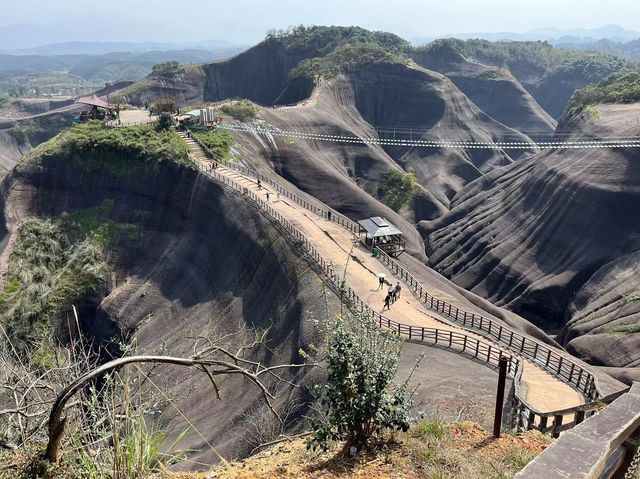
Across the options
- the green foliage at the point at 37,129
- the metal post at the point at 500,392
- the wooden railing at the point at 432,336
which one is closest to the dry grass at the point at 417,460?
the metal post at the point at 500,392

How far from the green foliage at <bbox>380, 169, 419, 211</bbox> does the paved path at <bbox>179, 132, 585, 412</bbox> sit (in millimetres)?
33448

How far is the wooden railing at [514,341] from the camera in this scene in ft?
75.3

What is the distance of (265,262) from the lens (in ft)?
131

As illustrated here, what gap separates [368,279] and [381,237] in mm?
7465

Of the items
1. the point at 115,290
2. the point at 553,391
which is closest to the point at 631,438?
the point at 553,391

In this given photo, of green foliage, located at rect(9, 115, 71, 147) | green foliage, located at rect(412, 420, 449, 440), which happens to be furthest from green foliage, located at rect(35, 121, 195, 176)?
green foliage, located at rect(9, 115, 71, 147)

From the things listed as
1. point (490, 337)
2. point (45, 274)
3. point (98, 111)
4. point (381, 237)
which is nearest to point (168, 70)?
point (98, 111)

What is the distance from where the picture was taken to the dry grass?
343 inches

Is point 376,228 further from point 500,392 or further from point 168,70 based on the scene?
point 168,70

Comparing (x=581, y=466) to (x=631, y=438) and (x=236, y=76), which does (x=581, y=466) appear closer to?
(x=631, y=438)

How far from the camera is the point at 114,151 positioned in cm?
5575

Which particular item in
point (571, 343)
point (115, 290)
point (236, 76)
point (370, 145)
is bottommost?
point (571, 343)

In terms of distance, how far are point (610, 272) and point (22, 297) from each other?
56.9 m

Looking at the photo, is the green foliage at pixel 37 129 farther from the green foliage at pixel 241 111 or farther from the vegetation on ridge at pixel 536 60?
the vegetation on ridge at pixel 536 60
